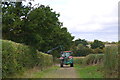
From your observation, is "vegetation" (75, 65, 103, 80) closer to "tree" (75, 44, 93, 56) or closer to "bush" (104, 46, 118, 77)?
"bush" (104, 46, 118, 77)

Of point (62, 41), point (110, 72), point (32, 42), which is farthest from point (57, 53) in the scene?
point (110, 72)

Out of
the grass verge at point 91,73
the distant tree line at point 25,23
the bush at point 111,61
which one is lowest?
the grass verge at point 91,73

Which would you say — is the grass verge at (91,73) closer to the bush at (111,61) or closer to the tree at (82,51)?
the bush at (111,61)

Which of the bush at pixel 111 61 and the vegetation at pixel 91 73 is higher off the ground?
the bush at pixel 111 61

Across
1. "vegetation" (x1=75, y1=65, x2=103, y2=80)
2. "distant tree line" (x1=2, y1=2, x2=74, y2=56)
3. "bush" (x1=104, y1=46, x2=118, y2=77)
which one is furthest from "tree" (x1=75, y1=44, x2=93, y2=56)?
"bush" (x1=104, y1=46, x2=118, y2=77)

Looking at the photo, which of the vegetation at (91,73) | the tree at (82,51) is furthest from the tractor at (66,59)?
the tree at (82,51)

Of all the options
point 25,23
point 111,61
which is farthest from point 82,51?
point 111,61

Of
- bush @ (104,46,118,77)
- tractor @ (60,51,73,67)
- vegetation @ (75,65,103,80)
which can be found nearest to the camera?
bush @ (104,46,118,77)

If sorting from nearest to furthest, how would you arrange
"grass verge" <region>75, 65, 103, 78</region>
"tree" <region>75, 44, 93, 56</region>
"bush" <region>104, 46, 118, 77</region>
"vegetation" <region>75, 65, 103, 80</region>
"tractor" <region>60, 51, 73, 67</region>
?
"bush" <region>104, 46, 118, 77</region> < "vegetation" <region>75, 65, 103, 80</region> < "grass verge" <region>75, 65, 103, 78</region> < "tractor" <region>60, 51, 73, 67</region> < "tree" <region>75, 44, 93, 56</region>

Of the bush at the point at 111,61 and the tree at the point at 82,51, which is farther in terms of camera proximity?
the tree at the point at 82,51

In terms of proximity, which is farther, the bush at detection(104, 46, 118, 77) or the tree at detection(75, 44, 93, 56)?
the tree at detection(75, 44, 93, 56)

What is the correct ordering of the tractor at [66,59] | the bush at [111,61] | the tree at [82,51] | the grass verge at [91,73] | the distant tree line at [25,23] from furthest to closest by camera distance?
the tree at [82,51] < the tractor at [66,59] < the distant tree line at [25,23] < the grass verge at [91,73] < the bush at [111,61]

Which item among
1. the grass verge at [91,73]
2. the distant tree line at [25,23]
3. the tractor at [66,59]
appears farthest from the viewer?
the tractor at [66,59]

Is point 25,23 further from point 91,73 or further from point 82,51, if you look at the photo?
point 82,51
